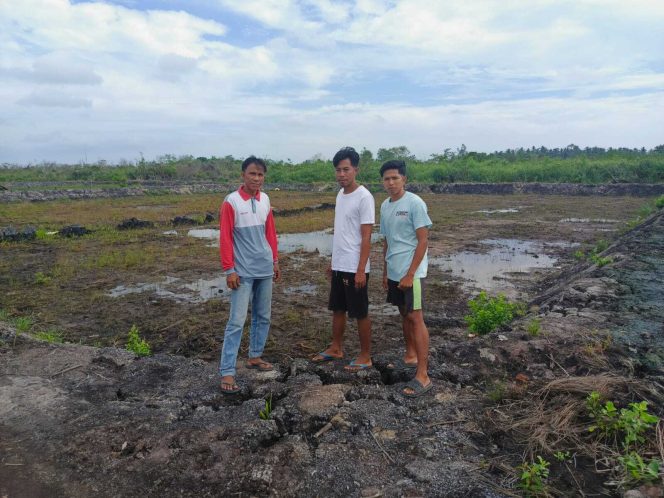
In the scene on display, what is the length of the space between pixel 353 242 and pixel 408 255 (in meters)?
0.48

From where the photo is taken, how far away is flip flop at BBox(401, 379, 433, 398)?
3360mm

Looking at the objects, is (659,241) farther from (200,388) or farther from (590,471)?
(200,388)

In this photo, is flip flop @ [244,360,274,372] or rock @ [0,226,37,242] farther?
rock @ [0,226,37,242]

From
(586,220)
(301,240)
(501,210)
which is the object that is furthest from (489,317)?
(501,210)

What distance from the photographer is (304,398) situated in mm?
3355

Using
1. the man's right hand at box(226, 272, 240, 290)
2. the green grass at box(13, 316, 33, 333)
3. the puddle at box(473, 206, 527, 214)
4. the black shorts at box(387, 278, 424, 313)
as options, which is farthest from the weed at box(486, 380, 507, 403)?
the puddle at box(473, 206, 527, 214)

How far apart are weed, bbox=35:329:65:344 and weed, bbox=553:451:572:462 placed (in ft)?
14.8

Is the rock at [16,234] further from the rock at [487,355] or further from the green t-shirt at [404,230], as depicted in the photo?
the rock at [487,355]

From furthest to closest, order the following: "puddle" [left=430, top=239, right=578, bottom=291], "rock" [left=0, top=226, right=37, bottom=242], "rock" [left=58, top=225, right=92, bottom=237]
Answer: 1. "rock" [left=58, top=225, right=92, bottom=237]
2. "rock" [left=0, top=226, right=37, bottom=242]
3. "puddle" [left=430, top=239, right=578, bottom=291]

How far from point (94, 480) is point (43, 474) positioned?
0.32 metres

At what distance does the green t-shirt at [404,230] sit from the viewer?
351cm

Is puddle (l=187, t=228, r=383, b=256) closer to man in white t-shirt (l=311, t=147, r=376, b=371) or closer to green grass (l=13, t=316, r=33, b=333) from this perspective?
green grass (l=13, t=316, r=33, b=333)

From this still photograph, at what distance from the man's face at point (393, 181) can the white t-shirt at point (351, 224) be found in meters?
0.20

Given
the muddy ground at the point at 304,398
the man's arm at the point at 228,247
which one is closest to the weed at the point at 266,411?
the muddy ground at the point at 304,398
